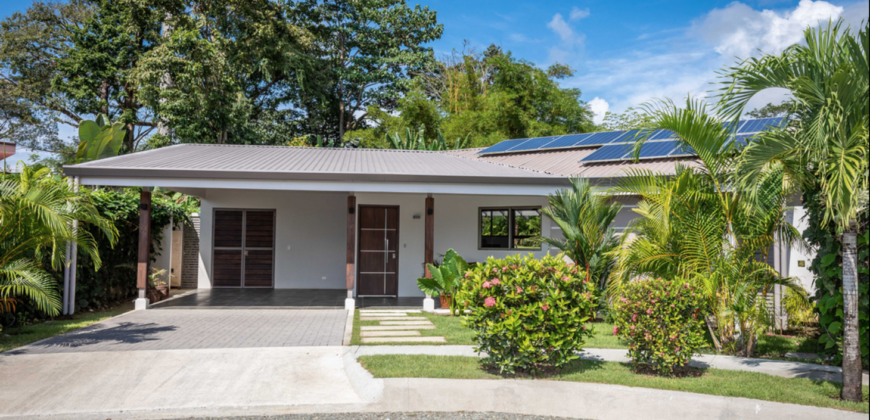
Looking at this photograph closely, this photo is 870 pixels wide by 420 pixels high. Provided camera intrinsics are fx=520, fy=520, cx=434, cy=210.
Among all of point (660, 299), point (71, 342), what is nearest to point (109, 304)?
point (71, 342)

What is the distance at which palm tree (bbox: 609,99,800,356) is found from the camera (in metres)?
6.57

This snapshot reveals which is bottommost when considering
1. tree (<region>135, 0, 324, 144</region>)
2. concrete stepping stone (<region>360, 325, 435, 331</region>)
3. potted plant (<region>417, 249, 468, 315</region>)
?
concrete stepping stone (<region>360, 325, 435, 331</region>)

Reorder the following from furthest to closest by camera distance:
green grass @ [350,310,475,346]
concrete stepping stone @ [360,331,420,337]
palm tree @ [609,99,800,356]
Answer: concrete stepping stone @ [360,331,420,337] < green grass @ [350,310,475,346] < palm tree @ [609,99,800,356]

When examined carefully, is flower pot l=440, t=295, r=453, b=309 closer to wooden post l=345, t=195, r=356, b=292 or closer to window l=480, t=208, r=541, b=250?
wooden post l=345, t=195, r=356, b=292

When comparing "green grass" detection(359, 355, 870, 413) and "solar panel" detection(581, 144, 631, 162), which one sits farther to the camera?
"solar panel" detection(581, 144, 631, 162)

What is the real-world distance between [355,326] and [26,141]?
94.5 ft

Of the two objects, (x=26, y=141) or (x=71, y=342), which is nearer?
Result: (x=71, y=342)

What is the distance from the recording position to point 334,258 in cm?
1430

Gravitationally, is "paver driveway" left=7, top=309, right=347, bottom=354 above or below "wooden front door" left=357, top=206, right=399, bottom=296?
below

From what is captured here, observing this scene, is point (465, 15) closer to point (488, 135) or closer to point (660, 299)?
point (488, 135)

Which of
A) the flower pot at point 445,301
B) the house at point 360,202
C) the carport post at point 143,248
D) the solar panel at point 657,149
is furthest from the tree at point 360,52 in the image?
the flower pot at point 445,301

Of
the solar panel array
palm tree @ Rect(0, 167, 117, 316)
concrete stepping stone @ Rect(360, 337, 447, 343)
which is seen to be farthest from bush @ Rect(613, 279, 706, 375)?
palm tree @ Rect(0, 167, 117, 316)

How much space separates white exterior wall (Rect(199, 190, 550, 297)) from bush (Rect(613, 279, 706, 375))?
709 cm

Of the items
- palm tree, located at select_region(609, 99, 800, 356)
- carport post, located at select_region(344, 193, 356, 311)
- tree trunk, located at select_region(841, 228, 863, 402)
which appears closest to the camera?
tree trunk, located at select_region(841, 228, 863, 402)
